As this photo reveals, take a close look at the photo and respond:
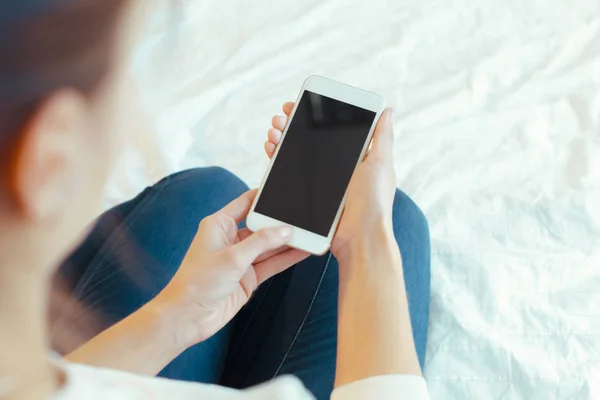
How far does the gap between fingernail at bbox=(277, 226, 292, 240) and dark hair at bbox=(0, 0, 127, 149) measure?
13.5 inches

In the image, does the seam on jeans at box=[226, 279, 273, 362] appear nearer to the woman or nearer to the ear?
the woman

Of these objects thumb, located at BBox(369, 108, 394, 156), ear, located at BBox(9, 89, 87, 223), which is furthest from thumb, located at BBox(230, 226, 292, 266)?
ear, located at BBox(9, 89, 87, 223)

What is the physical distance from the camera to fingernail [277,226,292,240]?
53cm

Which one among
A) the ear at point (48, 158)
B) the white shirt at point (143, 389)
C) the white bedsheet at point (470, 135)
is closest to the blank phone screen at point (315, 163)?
the white bedsheet at point (470, 135)

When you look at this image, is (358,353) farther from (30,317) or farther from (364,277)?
(30,317)

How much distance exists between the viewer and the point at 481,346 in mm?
590

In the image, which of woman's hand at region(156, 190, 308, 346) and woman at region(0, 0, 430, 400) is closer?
woman at region(0, 0, 430, 400)

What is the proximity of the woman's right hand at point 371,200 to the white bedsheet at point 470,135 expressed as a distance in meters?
0.14

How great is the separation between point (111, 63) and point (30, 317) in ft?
0.39

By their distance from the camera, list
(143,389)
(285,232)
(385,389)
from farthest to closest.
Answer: (285,232) < (385,389) < (143,389)

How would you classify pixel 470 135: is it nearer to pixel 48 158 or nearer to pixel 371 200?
pixel 371 200

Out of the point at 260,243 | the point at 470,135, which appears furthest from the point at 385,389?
the point at 470,135

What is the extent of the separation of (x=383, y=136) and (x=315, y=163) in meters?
0.07

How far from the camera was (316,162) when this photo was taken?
0.59 metres
